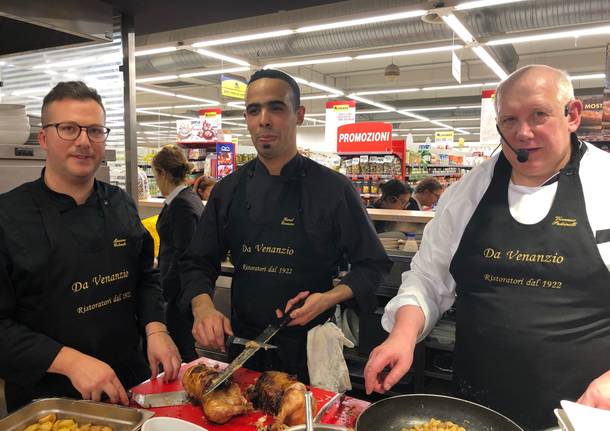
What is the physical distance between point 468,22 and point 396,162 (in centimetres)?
293

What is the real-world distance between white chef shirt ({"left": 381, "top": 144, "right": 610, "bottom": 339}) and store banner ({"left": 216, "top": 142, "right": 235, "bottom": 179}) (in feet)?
27.6

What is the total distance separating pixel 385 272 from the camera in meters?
2.14

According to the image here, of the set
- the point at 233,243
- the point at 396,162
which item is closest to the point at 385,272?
the point at 233,243

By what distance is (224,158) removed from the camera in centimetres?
1016

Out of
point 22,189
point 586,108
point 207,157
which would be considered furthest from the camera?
point 207,157

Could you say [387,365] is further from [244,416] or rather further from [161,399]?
[161,399]

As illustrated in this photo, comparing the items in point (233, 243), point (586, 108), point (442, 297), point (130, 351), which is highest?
point (586, 108)

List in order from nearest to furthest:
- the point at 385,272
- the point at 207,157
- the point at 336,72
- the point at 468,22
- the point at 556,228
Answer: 1. the point at 556,228
2. the point at 385,272
3. the point at 468,22
4. the point at 207,157
5. the point at 336,72

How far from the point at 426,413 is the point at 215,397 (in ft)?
2.05

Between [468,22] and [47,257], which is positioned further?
[468,22]

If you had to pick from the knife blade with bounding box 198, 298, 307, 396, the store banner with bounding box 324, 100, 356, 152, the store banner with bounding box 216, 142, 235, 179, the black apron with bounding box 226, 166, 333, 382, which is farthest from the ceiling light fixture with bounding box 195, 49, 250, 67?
the knife blade with bounding box 198, 298, 307, 396

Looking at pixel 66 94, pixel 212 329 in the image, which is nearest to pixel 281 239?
pixel 212 329

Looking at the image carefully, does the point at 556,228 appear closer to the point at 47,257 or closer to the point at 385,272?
the point at 385,272

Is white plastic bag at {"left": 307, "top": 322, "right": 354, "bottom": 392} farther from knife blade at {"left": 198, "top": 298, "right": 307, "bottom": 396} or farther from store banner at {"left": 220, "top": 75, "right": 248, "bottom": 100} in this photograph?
store banner at {"left": 220, "top": 75, "right": 248, "bottom": 100}
